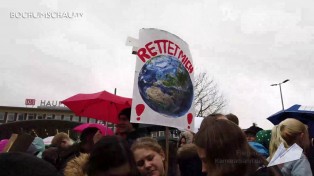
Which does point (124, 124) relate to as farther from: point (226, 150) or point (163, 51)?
point (226, 150)

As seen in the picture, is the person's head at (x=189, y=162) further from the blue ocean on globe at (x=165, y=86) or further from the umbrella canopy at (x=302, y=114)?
the umbrella canopy at (x=302, y=114)

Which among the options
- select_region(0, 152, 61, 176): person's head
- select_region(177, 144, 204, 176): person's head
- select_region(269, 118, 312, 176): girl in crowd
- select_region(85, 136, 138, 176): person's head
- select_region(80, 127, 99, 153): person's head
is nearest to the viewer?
select_region(0, 152, 61, 176): person's head

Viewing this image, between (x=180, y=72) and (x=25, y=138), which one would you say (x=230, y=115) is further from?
(x=25, y=138)

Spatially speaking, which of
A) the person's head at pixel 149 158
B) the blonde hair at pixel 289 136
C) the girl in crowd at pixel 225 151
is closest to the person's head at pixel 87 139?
the person's head at pixel 149 158

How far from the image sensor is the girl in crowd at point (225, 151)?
182cm

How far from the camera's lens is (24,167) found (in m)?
0.90

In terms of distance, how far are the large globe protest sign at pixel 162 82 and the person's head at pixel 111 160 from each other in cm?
144

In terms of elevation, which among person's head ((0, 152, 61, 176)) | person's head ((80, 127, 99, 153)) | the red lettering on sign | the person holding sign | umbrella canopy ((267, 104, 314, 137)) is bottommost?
person's head ((0, 152, 61, 176))

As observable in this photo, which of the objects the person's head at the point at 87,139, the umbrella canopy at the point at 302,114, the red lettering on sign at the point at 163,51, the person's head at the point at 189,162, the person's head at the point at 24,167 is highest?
the red lettering on sign at the point at 163,51

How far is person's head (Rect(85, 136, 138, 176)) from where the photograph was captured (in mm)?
1591

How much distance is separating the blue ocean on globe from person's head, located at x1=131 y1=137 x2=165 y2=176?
2.01 feet

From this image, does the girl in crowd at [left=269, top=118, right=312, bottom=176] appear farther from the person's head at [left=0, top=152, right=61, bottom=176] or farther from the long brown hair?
the person's head at [left=0, top=152, right=61, bottom=176]

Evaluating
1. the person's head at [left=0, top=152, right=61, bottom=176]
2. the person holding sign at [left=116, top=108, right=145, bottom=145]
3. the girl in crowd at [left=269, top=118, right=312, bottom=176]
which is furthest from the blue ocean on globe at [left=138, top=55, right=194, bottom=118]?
the person's head at [left=0, top=152, right=61, bottom=176]

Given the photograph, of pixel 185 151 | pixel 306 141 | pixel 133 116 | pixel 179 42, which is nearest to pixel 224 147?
pixel 133 116
